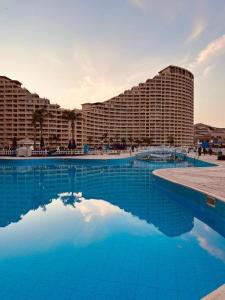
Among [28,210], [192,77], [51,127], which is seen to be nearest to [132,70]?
[28,210]

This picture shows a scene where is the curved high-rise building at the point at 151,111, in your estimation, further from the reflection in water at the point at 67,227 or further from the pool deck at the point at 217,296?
the pool deck at the point at 217,296

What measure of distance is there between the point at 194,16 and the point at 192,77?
125 m

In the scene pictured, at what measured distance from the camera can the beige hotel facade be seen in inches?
3991

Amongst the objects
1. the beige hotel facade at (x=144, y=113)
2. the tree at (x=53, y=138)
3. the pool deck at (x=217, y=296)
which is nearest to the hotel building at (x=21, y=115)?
the tree at (x=53, y=138)

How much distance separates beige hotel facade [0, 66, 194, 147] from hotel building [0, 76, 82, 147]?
0.39 metres

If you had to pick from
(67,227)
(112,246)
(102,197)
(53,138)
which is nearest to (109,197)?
(102,197)

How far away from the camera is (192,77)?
138 meters

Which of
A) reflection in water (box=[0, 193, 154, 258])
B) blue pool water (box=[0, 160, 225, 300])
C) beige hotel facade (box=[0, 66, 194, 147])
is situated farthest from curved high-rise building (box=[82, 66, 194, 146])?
reflection in water (box=[0, 193, 154, 258])

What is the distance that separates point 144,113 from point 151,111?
11.2 feet

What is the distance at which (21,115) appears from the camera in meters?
91.8

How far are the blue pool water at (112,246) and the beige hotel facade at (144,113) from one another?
86.1 metres

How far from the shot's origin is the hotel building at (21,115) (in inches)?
3585

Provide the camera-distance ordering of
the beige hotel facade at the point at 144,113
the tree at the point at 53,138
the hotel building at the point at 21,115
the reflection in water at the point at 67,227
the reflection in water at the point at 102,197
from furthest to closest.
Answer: the beige hotel facade at the point at 144,113, the hotel building at the point at 21,115, the tree at the point at 53,138, the reflection in water at the point at 102,197, the reflection in water at the point at 67,227

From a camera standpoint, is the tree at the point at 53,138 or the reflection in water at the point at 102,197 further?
the tree at the point at 53,138
